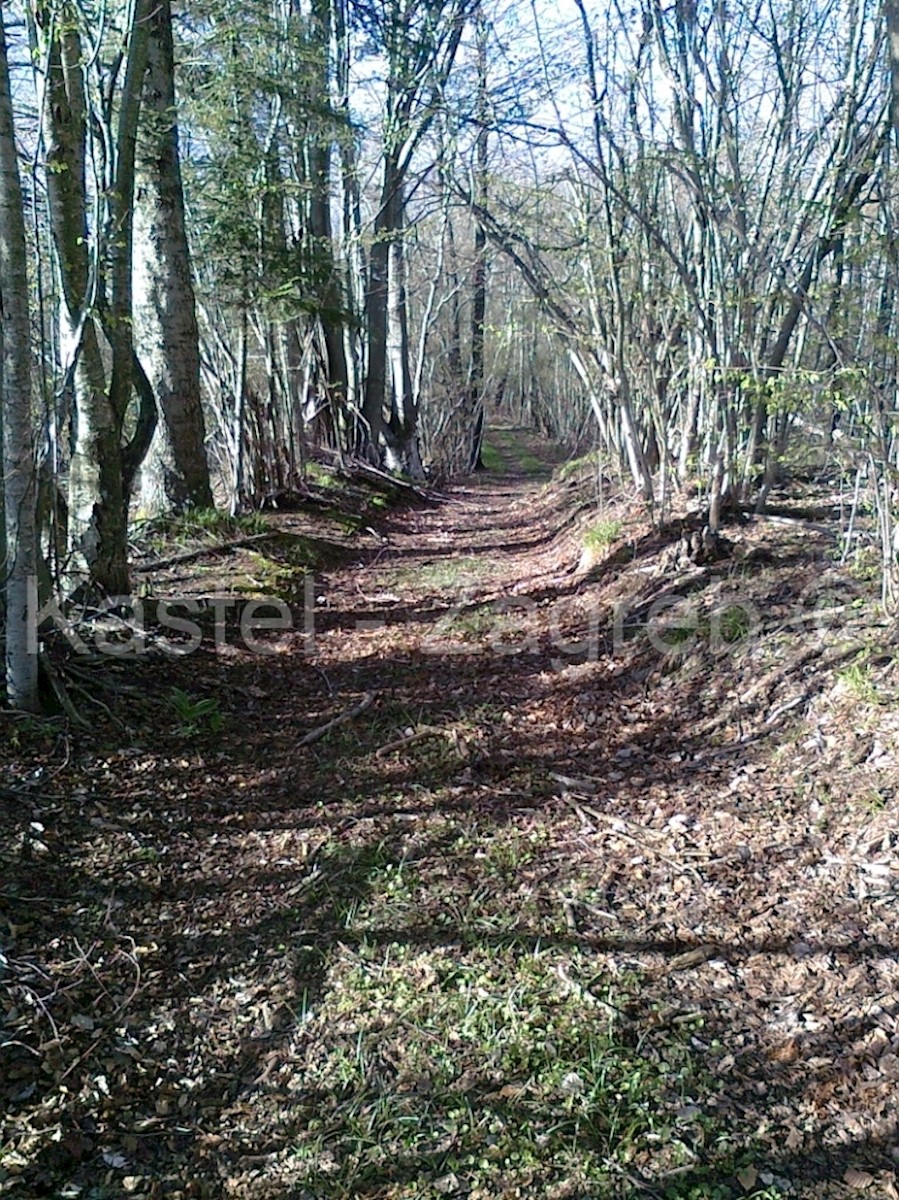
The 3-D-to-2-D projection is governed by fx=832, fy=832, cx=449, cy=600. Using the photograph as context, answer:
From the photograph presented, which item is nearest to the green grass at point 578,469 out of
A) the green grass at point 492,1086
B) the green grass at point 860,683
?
the green grass at point 860,683

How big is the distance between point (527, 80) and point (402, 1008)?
677 centimetres

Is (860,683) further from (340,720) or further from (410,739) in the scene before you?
(340,720)

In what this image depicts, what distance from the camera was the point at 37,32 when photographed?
383 centimetres

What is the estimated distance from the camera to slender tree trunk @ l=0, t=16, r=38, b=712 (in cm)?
310

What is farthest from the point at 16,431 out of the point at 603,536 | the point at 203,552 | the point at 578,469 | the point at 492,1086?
the point at 578,469

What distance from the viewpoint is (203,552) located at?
6.34 metres

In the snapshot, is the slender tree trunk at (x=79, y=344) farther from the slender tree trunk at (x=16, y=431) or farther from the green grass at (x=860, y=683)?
the green grass at (x=860, y=683)

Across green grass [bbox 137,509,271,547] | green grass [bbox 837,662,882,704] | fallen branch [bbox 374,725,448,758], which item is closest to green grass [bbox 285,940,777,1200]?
fallen branch [bbox 374,725,448,758]

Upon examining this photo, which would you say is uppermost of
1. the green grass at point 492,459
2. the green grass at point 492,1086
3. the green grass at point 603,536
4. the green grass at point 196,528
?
the green grass at point 492,459

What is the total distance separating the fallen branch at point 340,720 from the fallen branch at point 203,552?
214 cm

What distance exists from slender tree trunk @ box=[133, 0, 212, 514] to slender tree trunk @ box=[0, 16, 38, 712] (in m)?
3.20

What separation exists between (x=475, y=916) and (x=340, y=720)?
1.62 metres

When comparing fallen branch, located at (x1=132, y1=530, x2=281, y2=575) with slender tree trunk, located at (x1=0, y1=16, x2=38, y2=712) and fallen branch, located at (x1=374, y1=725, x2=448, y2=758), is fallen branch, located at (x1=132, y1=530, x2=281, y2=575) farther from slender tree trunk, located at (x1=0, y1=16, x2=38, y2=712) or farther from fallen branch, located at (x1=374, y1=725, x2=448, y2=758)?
fallen branch, located at (x1=374, y1=725, x2=448, y2=758)

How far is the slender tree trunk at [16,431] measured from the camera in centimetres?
310
